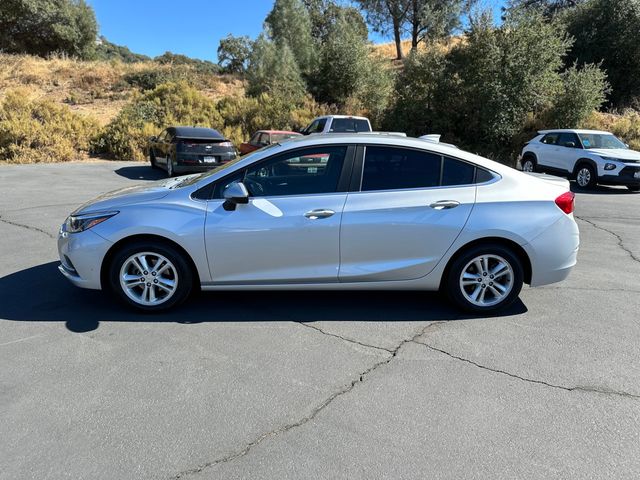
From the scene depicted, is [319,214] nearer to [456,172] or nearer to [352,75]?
[456,172]

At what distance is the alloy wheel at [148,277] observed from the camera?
4432 millimetres

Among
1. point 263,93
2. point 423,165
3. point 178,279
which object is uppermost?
point 263,93

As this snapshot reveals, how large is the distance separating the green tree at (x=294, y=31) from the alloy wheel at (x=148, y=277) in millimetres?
28380

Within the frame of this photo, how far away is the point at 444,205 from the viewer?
4434mm

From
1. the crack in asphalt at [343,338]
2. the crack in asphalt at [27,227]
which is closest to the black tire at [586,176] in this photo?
the crack in asphalt at [343,338]

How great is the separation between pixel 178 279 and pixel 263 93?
925 inches

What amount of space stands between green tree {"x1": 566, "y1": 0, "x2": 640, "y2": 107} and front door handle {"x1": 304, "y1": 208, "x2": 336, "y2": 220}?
2590 cm

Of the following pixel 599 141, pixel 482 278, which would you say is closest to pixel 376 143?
pixel 482 278

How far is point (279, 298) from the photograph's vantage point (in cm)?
503

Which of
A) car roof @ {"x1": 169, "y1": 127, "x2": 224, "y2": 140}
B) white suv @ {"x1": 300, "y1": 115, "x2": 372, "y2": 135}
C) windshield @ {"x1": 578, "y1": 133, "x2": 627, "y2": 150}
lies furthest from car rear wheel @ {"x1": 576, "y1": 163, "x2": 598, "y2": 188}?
car roof @ {"x1": 169, "y1": 127, "x2": 224, "y2": 140}

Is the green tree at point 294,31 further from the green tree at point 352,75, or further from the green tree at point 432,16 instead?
the green tree at point 432,16

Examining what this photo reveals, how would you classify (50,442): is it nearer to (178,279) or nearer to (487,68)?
(178,279)

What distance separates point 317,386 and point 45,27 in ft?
145

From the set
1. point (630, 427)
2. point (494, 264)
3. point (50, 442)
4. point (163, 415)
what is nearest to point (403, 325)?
point (494, 264)
